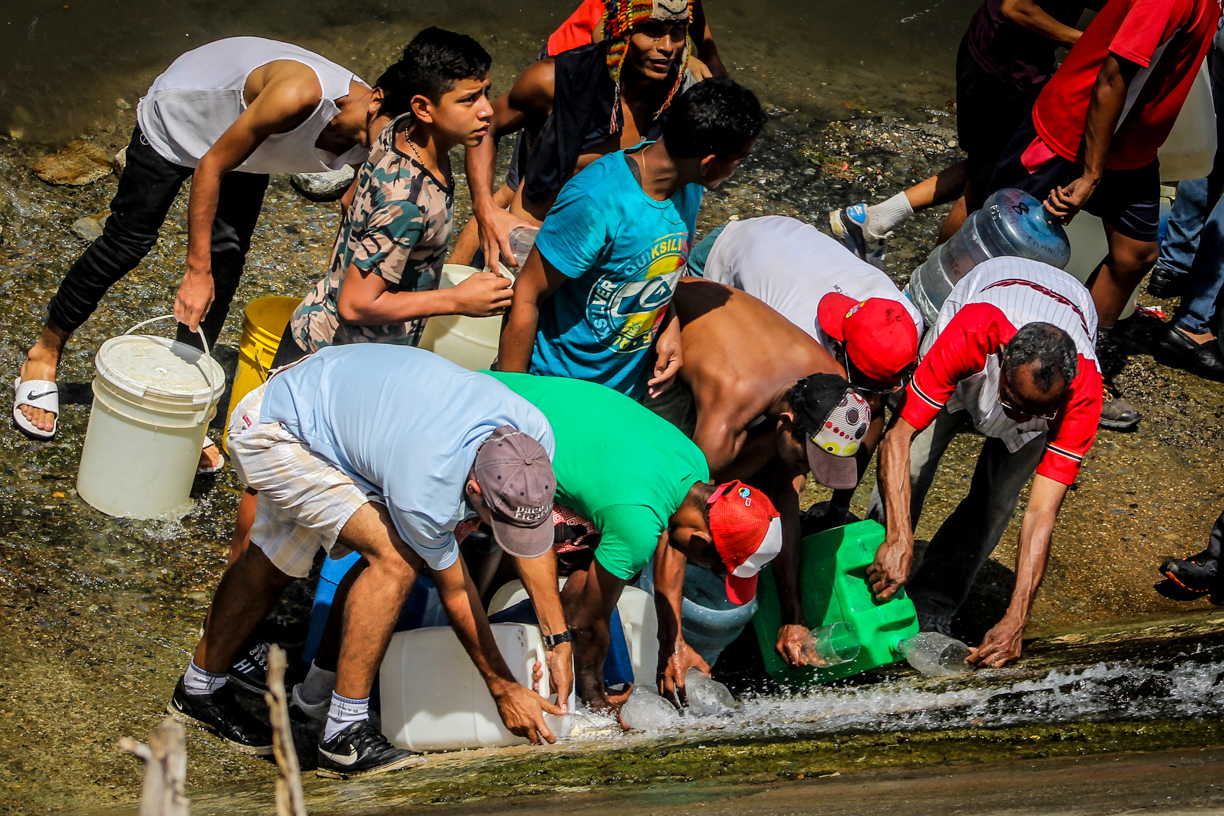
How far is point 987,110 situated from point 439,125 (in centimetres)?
308

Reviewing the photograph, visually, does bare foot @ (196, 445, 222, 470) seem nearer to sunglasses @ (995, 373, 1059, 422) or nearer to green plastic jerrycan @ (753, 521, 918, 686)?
green plastic jerrycan @ (753, 521, 918, 686)

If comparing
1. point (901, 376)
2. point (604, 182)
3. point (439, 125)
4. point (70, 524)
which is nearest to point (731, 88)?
point (604, 182)

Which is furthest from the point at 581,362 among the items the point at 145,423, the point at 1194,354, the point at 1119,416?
the point at 1194,354

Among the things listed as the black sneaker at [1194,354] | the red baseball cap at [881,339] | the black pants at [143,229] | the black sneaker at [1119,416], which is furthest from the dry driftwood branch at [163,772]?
the black sneaker at [1194,354]

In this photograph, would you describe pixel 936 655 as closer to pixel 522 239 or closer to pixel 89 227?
pixel 522 239

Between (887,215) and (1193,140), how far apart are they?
4.64 ft

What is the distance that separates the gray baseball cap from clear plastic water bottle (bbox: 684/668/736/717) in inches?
37.1

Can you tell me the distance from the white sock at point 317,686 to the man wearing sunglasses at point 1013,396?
1744 mm

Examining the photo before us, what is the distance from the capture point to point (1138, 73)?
407 centimetres

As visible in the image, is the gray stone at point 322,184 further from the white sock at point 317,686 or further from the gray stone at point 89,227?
the white sock at point 317,686

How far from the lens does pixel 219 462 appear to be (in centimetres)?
400

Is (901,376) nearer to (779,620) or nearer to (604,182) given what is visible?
(779,620)

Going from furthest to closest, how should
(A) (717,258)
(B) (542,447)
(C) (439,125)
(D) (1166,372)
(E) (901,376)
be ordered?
1. (D) (1166,372)
2. (A) (717,258)
3. (E) (901,376)
4. (C) (439,125)
5. (B) (542,447)

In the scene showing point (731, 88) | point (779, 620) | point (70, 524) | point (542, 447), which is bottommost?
point (70, 524)
